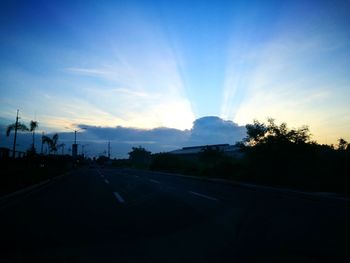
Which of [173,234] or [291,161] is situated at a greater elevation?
[291,161]

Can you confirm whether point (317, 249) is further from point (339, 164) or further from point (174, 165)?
point (174, 165)

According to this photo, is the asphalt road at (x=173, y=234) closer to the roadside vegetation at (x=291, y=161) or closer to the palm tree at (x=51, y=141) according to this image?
the roadside vegetation at (x=291, y=161)

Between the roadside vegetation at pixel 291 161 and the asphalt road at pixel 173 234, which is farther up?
the roadside vegetation at pixel 291 161

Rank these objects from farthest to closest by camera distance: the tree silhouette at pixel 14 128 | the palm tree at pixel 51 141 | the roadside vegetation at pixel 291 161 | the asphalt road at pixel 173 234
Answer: the palm tree at pixel 51 141, the tree silhouette at pixel 14 128, the roadside vegetation at pixel 291 161, the asphalt road at pixel 173 234

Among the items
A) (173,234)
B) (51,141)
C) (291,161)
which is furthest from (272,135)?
(51,141)

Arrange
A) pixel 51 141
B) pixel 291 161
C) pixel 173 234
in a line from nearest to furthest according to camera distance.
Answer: pixel 173 234 < pixel 291 161 < pixel 51 141

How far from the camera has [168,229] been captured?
9227mm

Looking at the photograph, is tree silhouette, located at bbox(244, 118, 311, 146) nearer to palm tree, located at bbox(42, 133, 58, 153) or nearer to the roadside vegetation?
the roadside vegetation

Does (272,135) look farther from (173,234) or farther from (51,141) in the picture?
(51,141)

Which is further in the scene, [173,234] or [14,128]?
[14,128]

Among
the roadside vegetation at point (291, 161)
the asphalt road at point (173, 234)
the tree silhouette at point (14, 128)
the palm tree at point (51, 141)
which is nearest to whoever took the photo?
the asphalt road at point (173, 234)

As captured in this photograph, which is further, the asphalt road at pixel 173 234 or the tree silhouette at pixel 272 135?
the tree silhouette at pixel 272 135

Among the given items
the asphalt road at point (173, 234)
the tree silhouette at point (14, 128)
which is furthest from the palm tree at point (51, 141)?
the asphalt road at point (173, 234)

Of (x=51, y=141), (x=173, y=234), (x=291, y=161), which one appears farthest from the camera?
(x=51, y=141)
